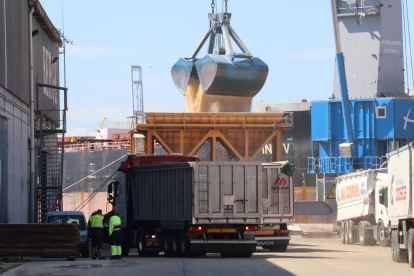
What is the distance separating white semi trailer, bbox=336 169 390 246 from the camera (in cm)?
2725

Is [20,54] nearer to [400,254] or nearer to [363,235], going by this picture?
[363,235]

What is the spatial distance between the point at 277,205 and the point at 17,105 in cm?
1200

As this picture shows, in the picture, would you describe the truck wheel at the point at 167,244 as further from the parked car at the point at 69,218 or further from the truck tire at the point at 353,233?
the truck tire at the point at 353,233

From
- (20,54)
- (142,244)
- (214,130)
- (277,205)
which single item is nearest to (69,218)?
(142,244)

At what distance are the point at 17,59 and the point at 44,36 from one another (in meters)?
9.57

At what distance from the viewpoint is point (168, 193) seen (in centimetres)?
2067

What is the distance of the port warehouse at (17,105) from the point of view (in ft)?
80.7

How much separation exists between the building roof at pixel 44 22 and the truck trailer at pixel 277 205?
14.9 meters

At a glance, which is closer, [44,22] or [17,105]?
[17,105]

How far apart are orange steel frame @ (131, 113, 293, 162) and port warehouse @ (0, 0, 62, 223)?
9102 mm

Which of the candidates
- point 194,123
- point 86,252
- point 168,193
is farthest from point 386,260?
point 194,123

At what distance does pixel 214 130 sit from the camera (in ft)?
136

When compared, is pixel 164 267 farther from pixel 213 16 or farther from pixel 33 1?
pixel 213 16

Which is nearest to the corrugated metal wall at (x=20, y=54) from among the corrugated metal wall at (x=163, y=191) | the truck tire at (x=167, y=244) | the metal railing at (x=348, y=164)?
the corrugated metal wall at (x=163, y=191)
